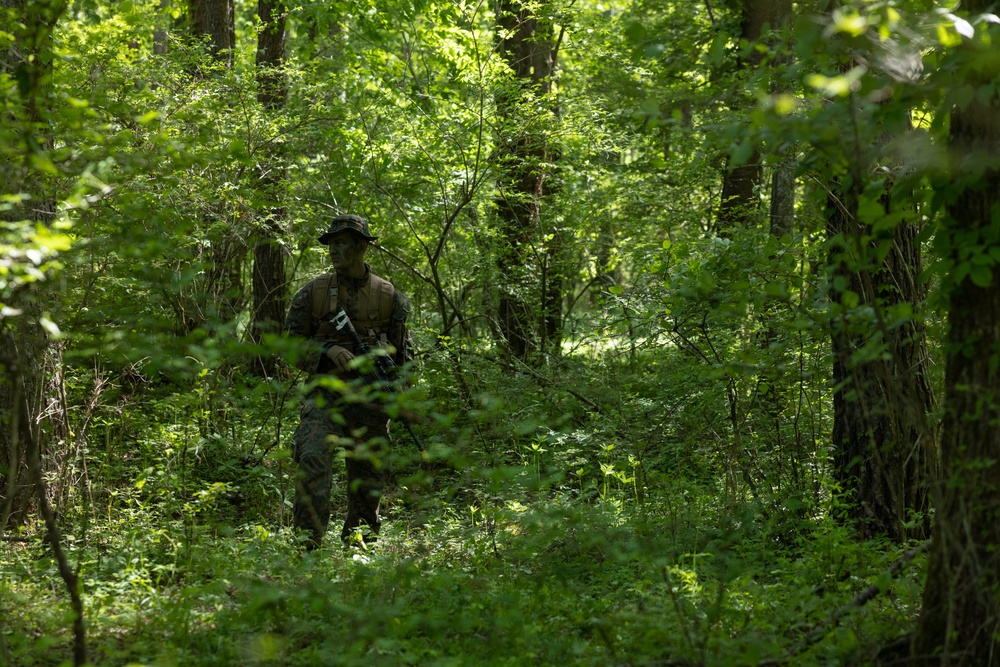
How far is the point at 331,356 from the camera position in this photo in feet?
21.6

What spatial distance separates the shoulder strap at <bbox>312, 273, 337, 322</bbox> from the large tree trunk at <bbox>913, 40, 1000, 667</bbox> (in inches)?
176

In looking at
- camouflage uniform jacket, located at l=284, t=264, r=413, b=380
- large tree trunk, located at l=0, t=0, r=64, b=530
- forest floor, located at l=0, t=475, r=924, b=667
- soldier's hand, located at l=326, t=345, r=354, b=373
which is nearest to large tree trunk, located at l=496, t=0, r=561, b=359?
camouflage uniform jacket, located at l=284, t=264, r=413, b=380

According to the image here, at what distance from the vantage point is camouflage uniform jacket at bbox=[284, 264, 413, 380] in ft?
22.3

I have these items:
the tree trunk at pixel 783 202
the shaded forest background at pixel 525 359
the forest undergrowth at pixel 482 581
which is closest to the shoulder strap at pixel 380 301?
the shaded forest background at pixel 525 359

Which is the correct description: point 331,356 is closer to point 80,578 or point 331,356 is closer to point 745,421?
point 80,578

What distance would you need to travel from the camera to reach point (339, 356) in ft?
21.6

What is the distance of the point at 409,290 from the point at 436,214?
1614 millimetres

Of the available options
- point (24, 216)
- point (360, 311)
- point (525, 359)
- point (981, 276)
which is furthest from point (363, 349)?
point (981, 276)

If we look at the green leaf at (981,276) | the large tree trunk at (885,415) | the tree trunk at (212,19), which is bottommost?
the large tree trunk at (885,415)

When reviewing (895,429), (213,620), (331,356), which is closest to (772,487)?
(895,429)

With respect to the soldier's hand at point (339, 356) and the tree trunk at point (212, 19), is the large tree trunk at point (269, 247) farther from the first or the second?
the soldier's hand at point (339, 356)

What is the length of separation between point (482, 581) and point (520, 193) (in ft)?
22.5

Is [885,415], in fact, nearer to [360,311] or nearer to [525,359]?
[360,311]

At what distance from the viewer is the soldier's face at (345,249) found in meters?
6.77
